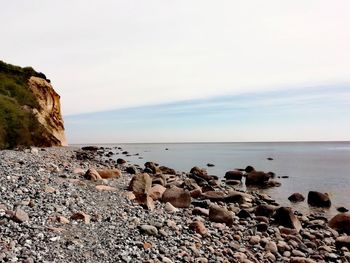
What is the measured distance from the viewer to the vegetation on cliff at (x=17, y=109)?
111 ft

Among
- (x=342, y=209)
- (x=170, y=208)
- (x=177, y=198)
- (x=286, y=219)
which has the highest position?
(x=177, y=198)

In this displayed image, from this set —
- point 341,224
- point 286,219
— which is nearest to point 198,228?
point 286,219

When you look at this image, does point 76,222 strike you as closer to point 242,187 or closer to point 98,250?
point 98,250

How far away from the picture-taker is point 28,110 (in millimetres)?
43625

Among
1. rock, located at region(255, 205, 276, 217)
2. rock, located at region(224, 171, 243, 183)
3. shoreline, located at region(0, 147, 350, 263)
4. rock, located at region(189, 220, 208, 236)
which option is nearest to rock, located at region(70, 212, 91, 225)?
shoreline, located at region(0, 147, 350, 263)

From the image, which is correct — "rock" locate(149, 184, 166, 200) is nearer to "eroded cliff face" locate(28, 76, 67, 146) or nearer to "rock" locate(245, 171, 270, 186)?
"rock" locate(245, 171, 270, 186)

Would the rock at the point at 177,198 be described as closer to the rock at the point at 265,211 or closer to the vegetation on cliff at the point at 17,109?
the rock at the point at 265,211

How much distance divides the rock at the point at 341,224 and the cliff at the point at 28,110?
2644cm

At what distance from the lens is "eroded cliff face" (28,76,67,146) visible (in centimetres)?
5134

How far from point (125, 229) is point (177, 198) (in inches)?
188

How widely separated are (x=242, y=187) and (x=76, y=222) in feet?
69.3

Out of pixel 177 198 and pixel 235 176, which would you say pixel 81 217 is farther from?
pixel 235 176

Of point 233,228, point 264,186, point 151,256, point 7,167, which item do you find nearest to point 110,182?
point 7,167

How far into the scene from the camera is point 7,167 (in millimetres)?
14891
